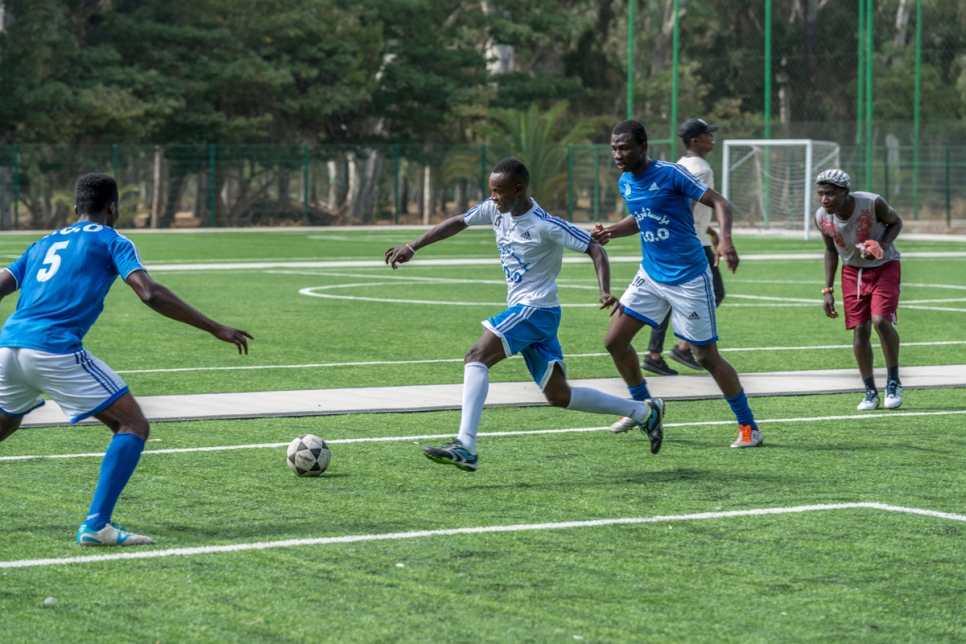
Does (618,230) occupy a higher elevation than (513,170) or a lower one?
lower

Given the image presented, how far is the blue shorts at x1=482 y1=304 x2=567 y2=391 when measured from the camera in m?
8.00

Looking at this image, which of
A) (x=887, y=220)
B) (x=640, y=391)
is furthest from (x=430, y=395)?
(x=887, y=220)

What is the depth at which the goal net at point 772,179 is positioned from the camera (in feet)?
137

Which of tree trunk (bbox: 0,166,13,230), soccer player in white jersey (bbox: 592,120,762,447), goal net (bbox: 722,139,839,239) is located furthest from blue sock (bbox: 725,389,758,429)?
tree trunk (bbox: 0,166,13,230)

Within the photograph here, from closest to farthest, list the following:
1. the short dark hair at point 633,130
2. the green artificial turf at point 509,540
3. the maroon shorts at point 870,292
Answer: the green artificial turf at point 509,540 < the short dark hair at point 633,130 < the maroon shorts at point 870,292

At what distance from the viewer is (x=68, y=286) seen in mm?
6176

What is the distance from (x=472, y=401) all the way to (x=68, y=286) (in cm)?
243

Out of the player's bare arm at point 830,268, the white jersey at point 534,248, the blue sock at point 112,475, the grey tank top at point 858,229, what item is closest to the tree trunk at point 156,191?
the player's bare arm at point 830,268

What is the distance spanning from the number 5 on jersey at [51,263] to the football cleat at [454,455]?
2.24m

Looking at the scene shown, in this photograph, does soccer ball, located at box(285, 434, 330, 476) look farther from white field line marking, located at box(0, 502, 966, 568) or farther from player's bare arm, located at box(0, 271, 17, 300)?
player's bare arm, located at box(0, 271, 17, 300)

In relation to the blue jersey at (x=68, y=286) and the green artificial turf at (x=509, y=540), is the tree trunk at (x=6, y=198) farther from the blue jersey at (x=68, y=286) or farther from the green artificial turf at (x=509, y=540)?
the blue jersey at (x=68, y=286)

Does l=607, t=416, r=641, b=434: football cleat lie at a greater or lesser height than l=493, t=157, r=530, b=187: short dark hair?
lesser

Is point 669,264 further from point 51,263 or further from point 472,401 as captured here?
point 51,263

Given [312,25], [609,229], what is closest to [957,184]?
[312,25]
